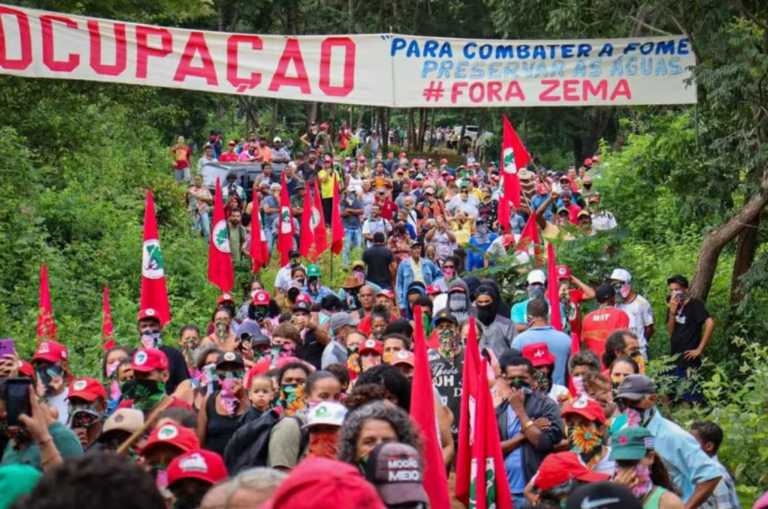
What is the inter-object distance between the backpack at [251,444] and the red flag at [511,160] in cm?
992

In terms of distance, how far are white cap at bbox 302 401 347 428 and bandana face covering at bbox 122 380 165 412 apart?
1942 mm

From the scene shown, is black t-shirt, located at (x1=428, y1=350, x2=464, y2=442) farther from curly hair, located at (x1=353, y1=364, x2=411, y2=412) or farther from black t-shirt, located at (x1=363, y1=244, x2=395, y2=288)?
black t-shirt, located at (x1=363, y1=244, x2=395, y2=288)

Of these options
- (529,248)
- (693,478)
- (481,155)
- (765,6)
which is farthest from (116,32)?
(481,155)

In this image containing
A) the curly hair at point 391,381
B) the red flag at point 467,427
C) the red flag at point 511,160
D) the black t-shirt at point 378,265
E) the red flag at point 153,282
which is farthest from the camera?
the black t-shirt at point 378,265

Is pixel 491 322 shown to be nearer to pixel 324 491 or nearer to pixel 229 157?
pixel 324 491

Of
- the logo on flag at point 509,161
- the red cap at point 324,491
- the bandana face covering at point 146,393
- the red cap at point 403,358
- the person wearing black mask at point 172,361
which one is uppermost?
the logo on flag at point 509,161

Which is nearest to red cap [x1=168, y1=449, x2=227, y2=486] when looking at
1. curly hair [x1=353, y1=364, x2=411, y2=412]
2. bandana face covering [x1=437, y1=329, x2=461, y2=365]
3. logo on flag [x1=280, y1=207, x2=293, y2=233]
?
curly hair [x1=353, y1=364, x2=411, y2=412]

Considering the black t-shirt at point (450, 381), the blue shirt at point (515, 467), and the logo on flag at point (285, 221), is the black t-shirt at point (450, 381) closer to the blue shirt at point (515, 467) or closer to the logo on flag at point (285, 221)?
the blue shirt at point (515, 467)

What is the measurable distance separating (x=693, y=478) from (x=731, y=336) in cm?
875

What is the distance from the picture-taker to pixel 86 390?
8.15 metres

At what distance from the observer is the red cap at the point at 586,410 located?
7306 millimetres

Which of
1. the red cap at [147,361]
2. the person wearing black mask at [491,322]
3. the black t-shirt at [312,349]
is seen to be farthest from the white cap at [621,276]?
the red cap at [147,361]

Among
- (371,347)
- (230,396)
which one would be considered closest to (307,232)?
(371,347)

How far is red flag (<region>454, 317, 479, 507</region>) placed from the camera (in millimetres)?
8492
